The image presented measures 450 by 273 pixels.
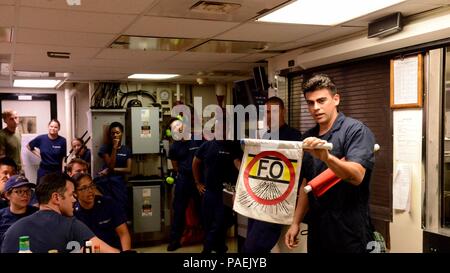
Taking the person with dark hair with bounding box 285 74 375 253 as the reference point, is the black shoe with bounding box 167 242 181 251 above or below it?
below

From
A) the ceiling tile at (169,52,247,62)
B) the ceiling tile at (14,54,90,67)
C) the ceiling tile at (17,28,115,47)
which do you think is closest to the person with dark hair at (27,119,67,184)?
the ceiling tile at (14,54,90,67)

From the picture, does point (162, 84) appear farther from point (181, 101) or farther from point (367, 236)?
point (367, 236)

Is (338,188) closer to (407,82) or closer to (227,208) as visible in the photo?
(407,82)

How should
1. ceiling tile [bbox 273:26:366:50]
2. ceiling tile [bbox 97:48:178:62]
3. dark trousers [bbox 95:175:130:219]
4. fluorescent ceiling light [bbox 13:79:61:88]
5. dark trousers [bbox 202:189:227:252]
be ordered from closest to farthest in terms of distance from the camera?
ceiling tile [bbox 273:26:366:50], ceiling tile [bbox 97:48:178:62], dark trousers [bbox 202:189:227:252], dark trousers [bbox 95:175:130:219], fluorescent ceiling light [bbox 13:79:61:88]

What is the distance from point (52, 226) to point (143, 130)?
3608 mm

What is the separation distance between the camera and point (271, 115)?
11.4 feet

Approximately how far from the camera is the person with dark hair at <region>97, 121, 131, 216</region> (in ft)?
17.6

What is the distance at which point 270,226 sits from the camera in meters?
3.14

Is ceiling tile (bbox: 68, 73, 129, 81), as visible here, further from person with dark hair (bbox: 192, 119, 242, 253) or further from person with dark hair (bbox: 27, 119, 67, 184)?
person with dark hair (bbox: 192, 119, 242, 253)

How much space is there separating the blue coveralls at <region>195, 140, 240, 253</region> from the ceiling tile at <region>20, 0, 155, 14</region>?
2344mm

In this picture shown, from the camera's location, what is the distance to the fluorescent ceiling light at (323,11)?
2.48m

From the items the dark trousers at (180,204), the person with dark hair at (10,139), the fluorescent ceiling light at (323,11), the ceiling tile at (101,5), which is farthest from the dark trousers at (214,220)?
the person with dark hair at (10,139)

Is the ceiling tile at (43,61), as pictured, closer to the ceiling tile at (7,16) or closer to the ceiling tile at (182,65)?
the ceiling tile at (182,65)

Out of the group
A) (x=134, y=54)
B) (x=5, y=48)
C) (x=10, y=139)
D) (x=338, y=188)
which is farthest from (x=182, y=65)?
(x=338, y=188)
